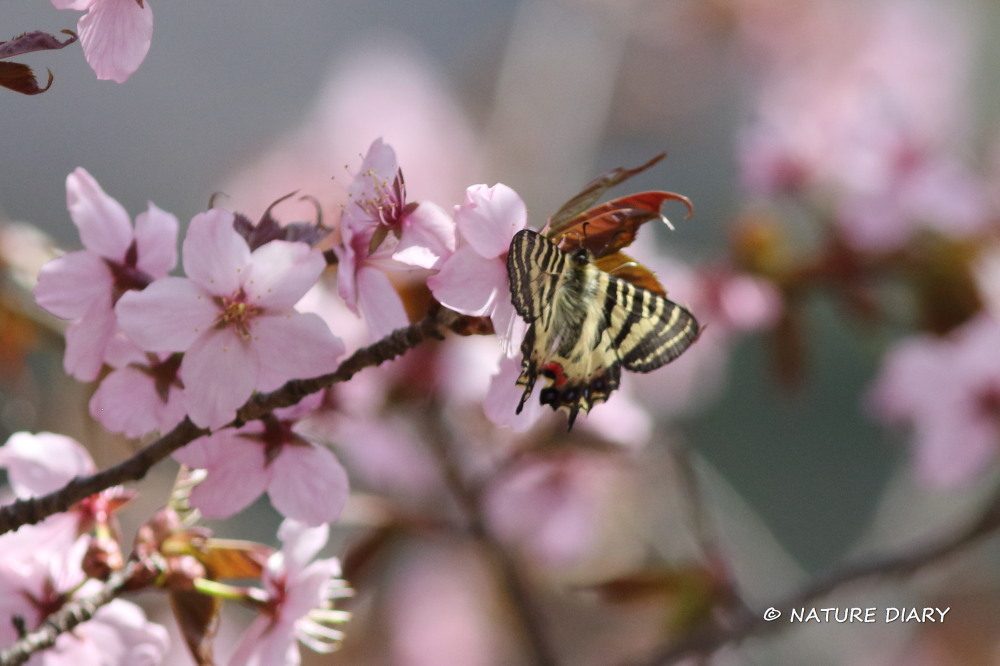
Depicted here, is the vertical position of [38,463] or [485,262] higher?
[485,262]

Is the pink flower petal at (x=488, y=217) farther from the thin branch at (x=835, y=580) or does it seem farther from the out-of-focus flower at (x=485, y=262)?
the thin branch at (x=835, y=580)

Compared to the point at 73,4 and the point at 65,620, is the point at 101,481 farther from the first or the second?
the point at 73,4

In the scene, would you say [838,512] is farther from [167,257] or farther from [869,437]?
[167,257]

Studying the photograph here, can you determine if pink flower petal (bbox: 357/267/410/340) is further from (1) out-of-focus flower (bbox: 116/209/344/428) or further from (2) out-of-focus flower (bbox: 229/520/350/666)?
(2) out-of-focus flower (bbox: 229/520/350/666)

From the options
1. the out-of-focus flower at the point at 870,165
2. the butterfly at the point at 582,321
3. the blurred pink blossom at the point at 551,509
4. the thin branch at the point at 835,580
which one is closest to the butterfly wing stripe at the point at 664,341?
the butterfly at the point at 582,321

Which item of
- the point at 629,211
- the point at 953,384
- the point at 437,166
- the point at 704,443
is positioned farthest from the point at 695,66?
the point at 629,211

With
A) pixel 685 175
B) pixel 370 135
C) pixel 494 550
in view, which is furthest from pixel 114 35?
pixel 685 175
